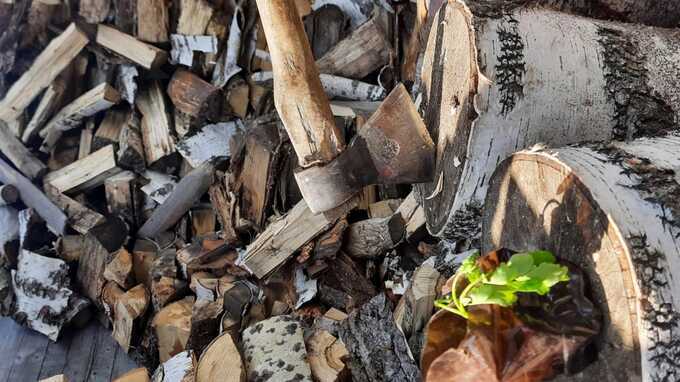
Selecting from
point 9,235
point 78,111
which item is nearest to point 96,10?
point 78,111

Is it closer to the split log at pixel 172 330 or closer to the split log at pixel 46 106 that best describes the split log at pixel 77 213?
the split log at pixel 46 106

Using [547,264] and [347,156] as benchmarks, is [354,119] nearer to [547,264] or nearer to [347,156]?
[347,156]

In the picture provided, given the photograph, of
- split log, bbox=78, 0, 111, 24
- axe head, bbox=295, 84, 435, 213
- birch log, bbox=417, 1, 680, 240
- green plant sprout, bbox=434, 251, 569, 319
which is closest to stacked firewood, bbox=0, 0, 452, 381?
split log, bbox=78, 0, 111, 24

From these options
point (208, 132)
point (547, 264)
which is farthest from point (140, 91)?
point (547, 264)

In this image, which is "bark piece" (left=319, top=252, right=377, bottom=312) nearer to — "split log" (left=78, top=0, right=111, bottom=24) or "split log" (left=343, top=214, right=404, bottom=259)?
"split log" (left=343, top=214, right=404, bottom=259)

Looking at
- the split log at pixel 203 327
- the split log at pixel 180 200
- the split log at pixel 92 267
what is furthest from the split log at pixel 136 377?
the split log at pixel 180 200
